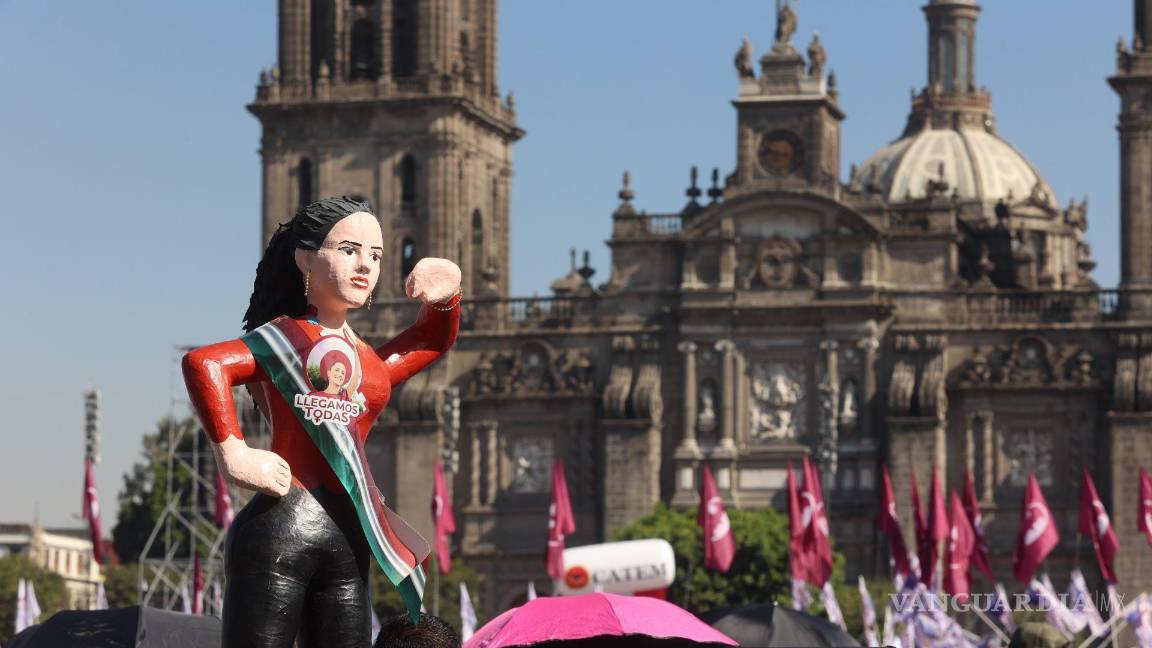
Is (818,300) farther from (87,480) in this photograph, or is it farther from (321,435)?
(321,435)

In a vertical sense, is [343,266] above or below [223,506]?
above

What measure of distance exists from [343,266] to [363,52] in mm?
72393

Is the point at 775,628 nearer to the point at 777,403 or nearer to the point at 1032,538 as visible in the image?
the point at 1032,538

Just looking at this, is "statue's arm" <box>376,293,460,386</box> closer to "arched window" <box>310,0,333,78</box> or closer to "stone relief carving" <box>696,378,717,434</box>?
"stone relief carving" <box>696,378,717,434</box>

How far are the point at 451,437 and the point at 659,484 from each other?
13662 millimetres

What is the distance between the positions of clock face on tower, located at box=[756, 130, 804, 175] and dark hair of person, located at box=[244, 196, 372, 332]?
225ft

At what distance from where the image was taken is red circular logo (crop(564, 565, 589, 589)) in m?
61.1

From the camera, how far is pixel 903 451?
271ft

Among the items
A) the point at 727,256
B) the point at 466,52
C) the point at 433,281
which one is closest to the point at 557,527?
the point at 727,256

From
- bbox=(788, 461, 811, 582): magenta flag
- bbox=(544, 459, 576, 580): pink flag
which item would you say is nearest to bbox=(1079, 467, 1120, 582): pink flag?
bbox=(788, 461, 811, 582): magenta flag

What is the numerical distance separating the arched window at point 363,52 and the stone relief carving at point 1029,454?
786 inches

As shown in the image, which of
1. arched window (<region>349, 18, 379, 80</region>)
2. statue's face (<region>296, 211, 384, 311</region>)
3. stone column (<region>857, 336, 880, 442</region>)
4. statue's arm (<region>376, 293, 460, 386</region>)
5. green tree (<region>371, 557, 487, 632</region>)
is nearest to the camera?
statue's face (<region>296, 211, 384, 311</region>)

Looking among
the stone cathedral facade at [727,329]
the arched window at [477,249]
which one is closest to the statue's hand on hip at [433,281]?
the stone cathedral facade at [727,329]

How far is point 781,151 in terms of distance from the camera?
84.4 metres
